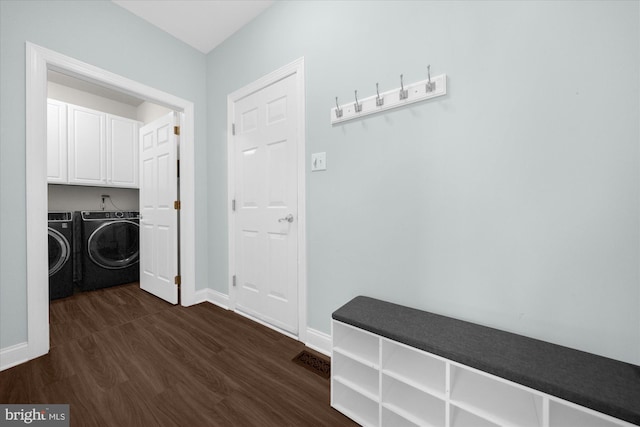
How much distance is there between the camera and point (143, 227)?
9.57 feet

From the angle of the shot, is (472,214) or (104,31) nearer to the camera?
(472,214)

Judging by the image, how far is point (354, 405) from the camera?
118 centimetres

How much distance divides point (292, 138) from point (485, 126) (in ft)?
4.06

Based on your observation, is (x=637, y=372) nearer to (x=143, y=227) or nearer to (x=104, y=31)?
(x=104, y=31)

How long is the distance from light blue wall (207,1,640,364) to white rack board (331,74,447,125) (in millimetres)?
45

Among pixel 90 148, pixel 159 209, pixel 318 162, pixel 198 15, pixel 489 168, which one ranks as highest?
pixel 198 15

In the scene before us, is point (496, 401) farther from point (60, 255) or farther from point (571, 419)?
point (60, 255)

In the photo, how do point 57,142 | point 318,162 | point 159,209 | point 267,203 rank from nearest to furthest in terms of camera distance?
point 318,162, point 267,203, point 159,209, point 57,142

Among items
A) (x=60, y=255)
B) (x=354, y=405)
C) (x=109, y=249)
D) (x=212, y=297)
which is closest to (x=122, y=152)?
(x=109, y=249)

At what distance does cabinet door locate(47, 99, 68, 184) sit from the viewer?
2.90 m

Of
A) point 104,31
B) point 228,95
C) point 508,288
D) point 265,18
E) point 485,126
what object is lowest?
point 508,288

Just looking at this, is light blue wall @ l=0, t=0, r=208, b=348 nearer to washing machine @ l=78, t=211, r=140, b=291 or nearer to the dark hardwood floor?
the dark hardwood floor

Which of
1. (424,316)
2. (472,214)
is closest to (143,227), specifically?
(424,316)

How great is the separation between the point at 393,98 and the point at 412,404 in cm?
153
